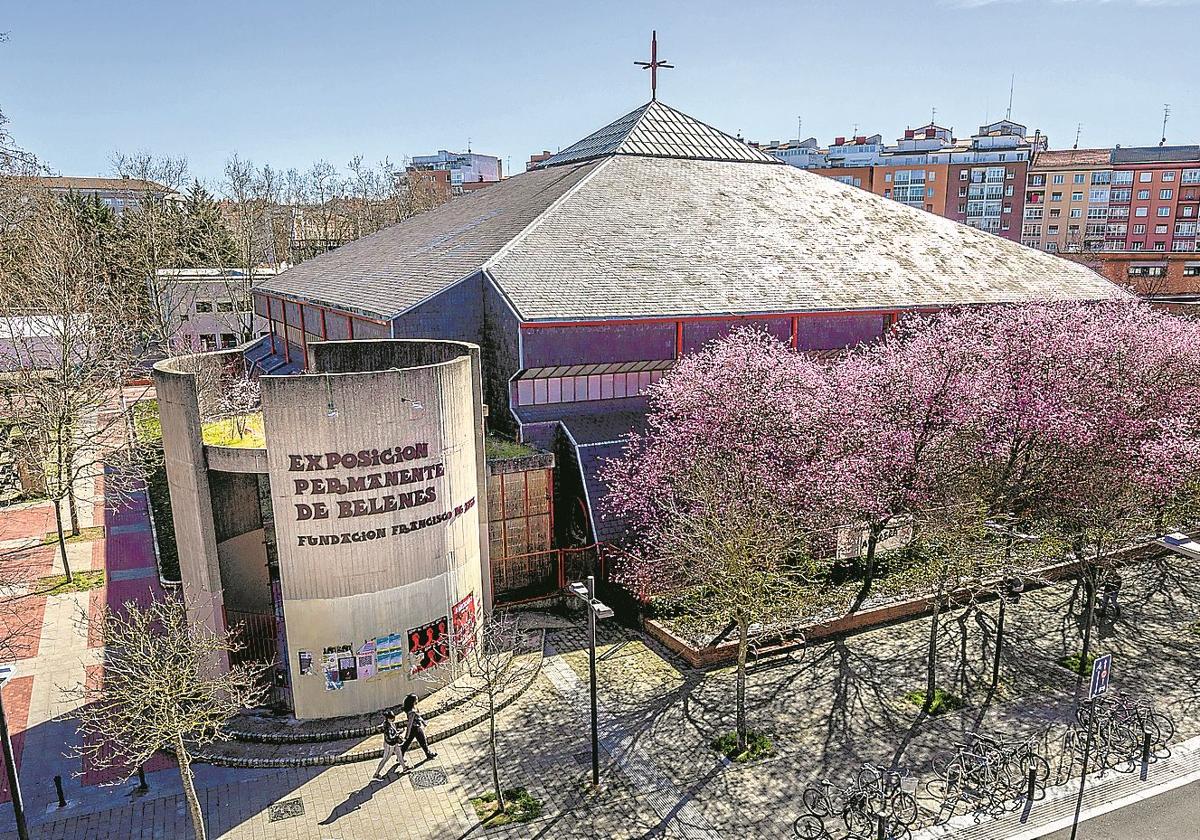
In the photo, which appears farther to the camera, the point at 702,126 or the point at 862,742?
the point at 702,126

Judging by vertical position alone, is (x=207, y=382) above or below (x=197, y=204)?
below

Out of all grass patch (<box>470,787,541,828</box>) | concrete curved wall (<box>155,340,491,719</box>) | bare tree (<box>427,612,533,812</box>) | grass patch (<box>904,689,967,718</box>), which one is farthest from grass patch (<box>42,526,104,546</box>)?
grass patch (<box>904,689,967,718</box>)

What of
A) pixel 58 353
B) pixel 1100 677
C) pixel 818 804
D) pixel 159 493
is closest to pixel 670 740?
pixel 818 804

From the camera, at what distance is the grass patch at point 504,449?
830 inches

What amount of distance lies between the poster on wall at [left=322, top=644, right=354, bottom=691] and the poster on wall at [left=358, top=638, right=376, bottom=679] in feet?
0.63

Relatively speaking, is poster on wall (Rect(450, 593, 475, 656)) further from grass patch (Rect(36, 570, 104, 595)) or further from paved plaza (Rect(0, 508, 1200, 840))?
grass patch (Rect(36, 570, 104, 595))

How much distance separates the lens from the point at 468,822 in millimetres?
13039

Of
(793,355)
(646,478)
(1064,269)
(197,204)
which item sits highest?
(197,204)

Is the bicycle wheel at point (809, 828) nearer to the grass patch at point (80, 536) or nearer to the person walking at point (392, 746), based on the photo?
the person walking at point (392, 746)

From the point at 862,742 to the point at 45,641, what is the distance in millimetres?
19024

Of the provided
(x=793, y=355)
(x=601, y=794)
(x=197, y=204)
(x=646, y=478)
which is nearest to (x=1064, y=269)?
(x=793, y=355)

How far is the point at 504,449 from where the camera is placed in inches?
867

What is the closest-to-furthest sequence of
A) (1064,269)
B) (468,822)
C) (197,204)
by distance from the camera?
(468,822) → (1064,269) → (197,204)

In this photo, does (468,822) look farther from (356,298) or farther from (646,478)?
(356,298)
